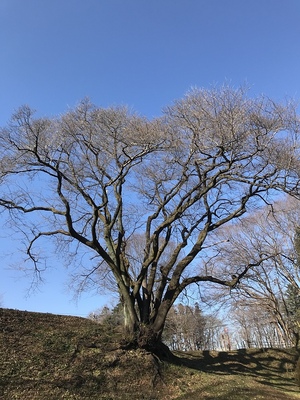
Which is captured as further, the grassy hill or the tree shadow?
the tree shadow

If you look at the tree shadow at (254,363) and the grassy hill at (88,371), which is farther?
the tree shadow at (254,363)

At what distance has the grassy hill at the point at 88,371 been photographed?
7.52 meters

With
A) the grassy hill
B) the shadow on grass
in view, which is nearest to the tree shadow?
the shadow on grass

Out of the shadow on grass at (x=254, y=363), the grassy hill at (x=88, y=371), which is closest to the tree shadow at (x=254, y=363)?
the shadow on grass at (x=254, y=363)

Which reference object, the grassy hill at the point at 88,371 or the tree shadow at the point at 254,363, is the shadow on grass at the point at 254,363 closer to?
the tree shadow at the point at 254,363

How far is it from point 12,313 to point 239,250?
1420 cm

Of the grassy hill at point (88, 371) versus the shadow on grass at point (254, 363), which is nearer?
the grassy hill at point (88, 371)

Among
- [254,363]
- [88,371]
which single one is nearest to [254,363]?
[254,363]

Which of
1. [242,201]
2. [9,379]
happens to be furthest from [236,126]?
[9,379]

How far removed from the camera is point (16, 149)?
992 centimetres

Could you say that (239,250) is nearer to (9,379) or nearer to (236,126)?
(236,126)

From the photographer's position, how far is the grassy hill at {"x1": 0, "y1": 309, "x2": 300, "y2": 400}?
24.7 feet

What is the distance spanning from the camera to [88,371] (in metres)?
8.48

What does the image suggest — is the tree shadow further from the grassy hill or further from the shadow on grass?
the grassy hill
